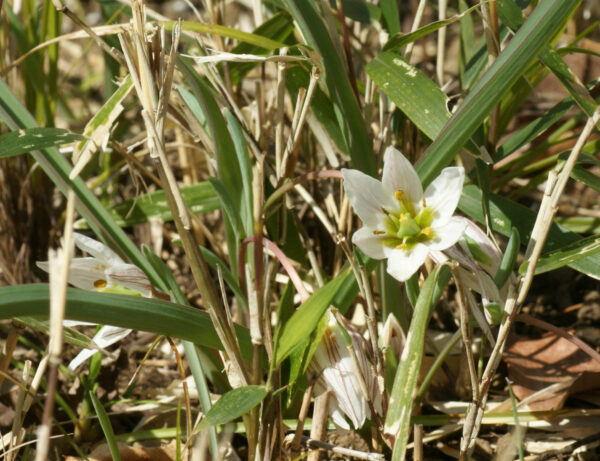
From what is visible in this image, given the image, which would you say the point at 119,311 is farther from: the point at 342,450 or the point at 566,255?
the point at 566,255

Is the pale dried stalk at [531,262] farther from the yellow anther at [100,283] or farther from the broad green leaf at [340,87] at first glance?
the yellow anther at [100,283]

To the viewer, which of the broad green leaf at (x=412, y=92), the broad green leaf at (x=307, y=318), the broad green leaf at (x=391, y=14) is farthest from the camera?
the broad green leaf at (x=391, y=14)

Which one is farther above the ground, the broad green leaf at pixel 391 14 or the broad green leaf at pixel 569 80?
the broad green leaf at pixel 391 14

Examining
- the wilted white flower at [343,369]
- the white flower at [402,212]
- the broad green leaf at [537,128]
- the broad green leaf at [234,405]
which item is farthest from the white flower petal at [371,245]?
the broad green leaf at [537,128]

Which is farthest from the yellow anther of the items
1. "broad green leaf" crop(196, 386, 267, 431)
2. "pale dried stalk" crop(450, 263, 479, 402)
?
"pale dried stalk" crop(450, 263, 479, 402)

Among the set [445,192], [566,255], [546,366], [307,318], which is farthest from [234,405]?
[546,366]

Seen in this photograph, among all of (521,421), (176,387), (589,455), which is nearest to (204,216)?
(176,387)
